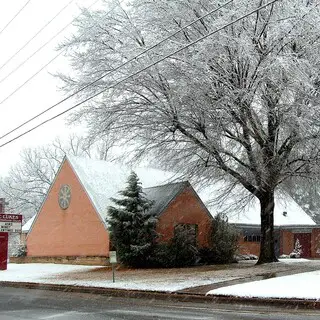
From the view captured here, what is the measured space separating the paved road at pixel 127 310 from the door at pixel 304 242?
27.8 metres

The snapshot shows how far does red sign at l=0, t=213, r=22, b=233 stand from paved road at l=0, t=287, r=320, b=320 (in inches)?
528

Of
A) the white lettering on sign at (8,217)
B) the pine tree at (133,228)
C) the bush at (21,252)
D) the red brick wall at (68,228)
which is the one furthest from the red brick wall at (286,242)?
the white lettering on sign at (8,217)

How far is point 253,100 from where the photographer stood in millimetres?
19891

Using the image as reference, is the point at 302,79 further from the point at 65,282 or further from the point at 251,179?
the point at 65,282

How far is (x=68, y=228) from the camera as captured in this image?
103 ft

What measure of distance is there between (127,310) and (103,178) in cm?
2015

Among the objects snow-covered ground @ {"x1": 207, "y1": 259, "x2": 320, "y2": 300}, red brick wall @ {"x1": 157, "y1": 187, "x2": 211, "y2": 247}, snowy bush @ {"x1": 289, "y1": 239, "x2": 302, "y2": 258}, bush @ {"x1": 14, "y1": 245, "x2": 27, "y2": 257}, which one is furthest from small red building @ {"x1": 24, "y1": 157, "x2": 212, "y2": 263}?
snow-covered ground @ {"x1": 207, "y1": 259, "x2": 320, "y2": 300}

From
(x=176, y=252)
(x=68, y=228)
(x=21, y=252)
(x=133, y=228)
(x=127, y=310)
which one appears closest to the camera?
(x=127, y=310)

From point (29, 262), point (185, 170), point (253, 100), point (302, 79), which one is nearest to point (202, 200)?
point (185, 170)

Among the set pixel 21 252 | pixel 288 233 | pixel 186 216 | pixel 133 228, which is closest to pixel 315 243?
pixel 288 233

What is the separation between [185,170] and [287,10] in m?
8.62

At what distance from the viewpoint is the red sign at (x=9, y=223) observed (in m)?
28.4

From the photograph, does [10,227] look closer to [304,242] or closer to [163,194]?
[163,194]

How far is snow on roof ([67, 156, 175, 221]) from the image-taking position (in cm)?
2987
